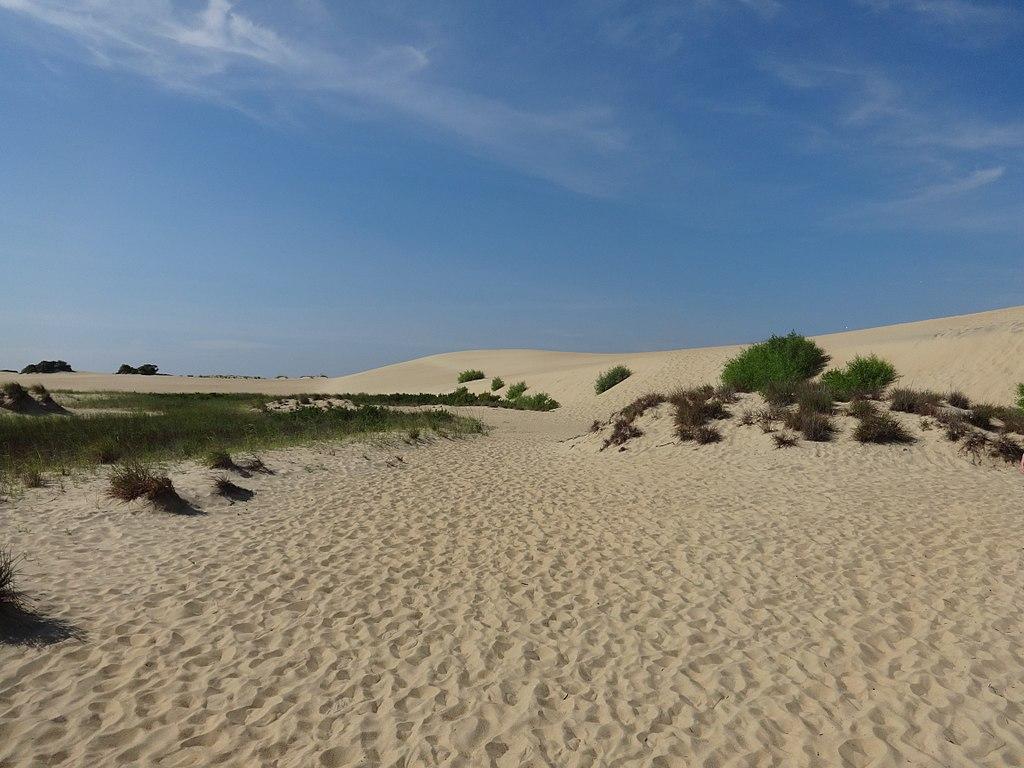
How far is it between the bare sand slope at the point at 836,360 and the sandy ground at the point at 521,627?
1687 centimetres

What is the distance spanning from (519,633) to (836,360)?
31.1 meters

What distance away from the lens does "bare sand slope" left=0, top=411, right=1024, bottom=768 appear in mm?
4062

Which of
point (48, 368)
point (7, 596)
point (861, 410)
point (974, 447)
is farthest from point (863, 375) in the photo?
point (48, 368)

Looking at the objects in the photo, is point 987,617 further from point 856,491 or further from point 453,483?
point 453,483

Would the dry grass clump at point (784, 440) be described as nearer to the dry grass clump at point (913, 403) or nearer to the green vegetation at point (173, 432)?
the dry grass clump at point (913, 403)

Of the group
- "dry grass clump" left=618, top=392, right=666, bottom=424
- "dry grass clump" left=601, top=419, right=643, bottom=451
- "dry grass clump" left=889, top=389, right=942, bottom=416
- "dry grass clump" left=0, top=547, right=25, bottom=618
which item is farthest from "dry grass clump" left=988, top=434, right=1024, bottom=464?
"dry grass clump" left=0, top=547, right=25, bottom=618

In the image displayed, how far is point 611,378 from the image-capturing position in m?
37.9

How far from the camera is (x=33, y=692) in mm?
4336

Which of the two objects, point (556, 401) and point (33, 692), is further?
point (556, 401)

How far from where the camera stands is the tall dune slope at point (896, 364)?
80.0 feet

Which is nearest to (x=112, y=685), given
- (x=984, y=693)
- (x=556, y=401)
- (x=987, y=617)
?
(x=984, y=693)

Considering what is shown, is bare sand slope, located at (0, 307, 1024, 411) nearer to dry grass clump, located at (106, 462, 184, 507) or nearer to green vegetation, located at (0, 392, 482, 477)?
green vegetation, located at (0, 392, 482, 477)

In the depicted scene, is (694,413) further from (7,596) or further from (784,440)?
(7,596)

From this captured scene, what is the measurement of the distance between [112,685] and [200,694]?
0.71 metres
